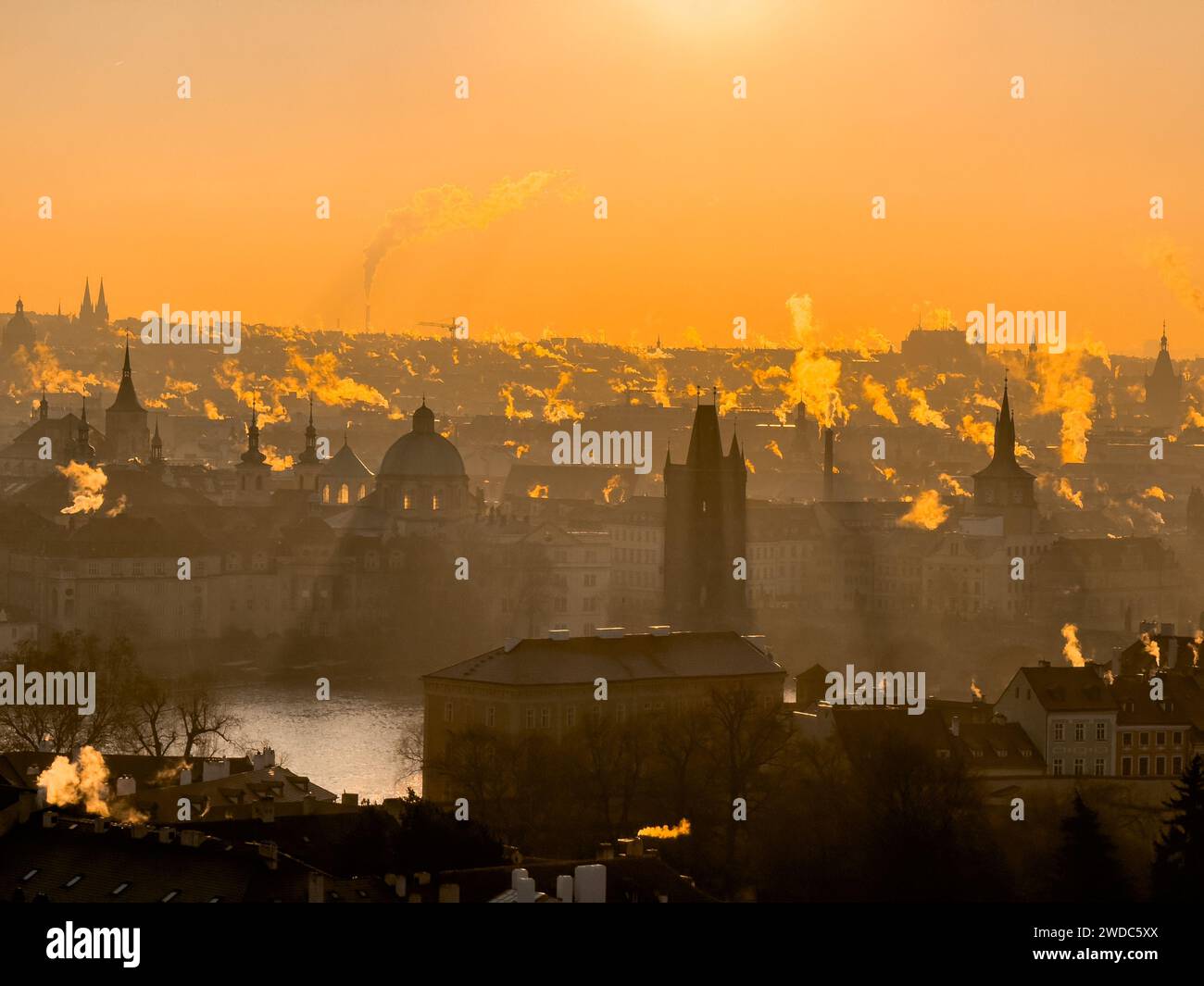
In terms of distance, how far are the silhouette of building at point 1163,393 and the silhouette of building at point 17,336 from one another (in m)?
56.2

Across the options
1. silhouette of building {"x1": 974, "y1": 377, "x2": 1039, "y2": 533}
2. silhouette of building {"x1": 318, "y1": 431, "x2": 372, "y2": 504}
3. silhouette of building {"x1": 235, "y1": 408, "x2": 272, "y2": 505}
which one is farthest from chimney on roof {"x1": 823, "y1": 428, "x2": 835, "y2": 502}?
silhouette of building {"x1": 235, "y1": 408, "x2": 272, "y2": 505}

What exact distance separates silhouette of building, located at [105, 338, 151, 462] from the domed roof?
14.8 m

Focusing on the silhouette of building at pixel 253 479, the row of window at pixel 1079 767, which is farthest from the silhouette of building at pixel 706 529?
the silhouette of building at pixel 253 479

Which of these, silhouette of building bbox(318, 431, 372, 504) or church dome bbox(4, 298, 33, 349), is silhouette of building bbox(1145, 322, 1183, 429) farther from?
silhouette of building bbox(318, 431, 372, 504)

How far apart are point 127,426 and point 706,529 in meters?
48.2

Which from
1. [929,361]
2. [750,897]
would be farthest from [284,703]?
[929,361]

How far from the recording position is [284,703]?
6981 centimetres

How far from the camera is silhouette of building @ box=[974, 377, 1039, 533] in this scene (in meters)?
106

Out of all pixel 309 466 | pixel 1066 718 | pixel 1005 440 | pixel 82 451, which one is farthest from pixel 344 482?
pixel 1066 718

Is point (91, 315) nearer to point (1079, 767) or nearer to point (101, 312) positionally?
point (101, 312)

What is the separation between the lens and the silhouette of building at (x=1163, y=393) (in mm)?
185875

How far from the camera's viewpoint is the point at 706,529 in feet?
263
